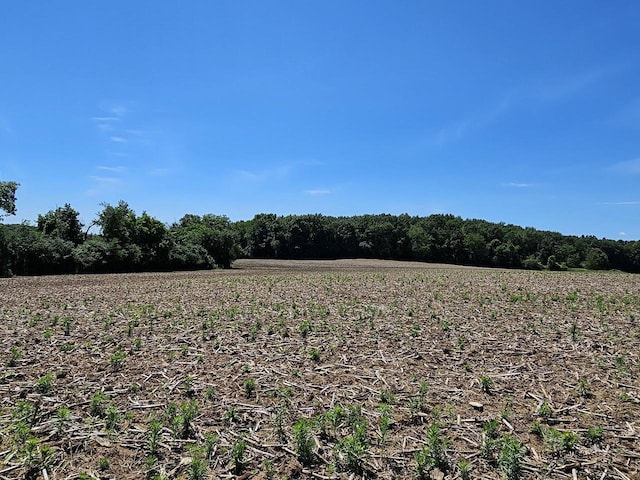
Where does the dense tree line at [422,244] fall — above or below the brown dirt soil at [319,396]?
above

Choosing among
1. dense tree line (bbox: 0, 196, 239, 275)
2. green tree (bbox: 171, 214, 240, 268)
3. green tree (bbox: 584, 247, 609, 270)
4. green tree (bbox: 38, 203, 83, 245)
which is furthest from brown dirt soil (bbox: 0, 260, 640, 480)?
green tree (bbox: 584, 247, 609, 270)

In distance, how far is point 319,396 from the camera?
6.27m

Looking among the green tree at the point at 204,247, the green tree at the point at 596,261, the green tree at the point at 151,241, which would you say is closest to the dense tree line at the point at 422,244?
the green tree at the point at 596,261

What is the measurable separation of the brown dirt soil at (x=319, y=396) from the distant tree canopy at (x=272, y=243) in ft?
93.6

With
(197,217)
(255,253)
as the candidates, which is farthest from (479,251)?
(197,217)

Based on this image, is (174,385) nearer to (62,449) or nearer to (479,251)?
(62,449)

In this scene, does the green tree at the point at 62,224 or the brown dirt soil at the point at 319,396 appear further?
the green tree at the point at 62,224

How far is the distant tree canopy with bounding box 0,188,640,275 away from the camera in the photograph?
3691 cm

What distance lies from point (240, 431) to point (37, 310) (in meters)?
12.4

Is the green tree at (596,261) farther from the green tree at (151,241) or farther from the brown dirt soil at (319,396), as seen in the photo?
the brown dirt soil at (319,396)

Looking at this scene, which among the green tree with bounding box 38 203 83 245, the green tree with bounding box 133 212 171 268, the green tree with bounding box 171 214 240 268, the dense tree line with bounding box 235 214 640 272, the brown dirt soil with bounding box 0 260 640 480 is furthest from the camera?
the dense tree line with bounding box 235 214 640 272

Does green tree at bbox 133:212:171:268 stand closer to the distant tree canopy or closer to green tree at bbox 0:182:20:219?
the distant tree canopy

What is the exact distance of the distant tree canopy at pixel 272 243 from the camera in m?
36.9

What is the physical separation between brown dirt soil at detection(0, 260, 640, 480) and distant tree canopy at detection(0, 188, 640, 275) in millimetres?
28540
